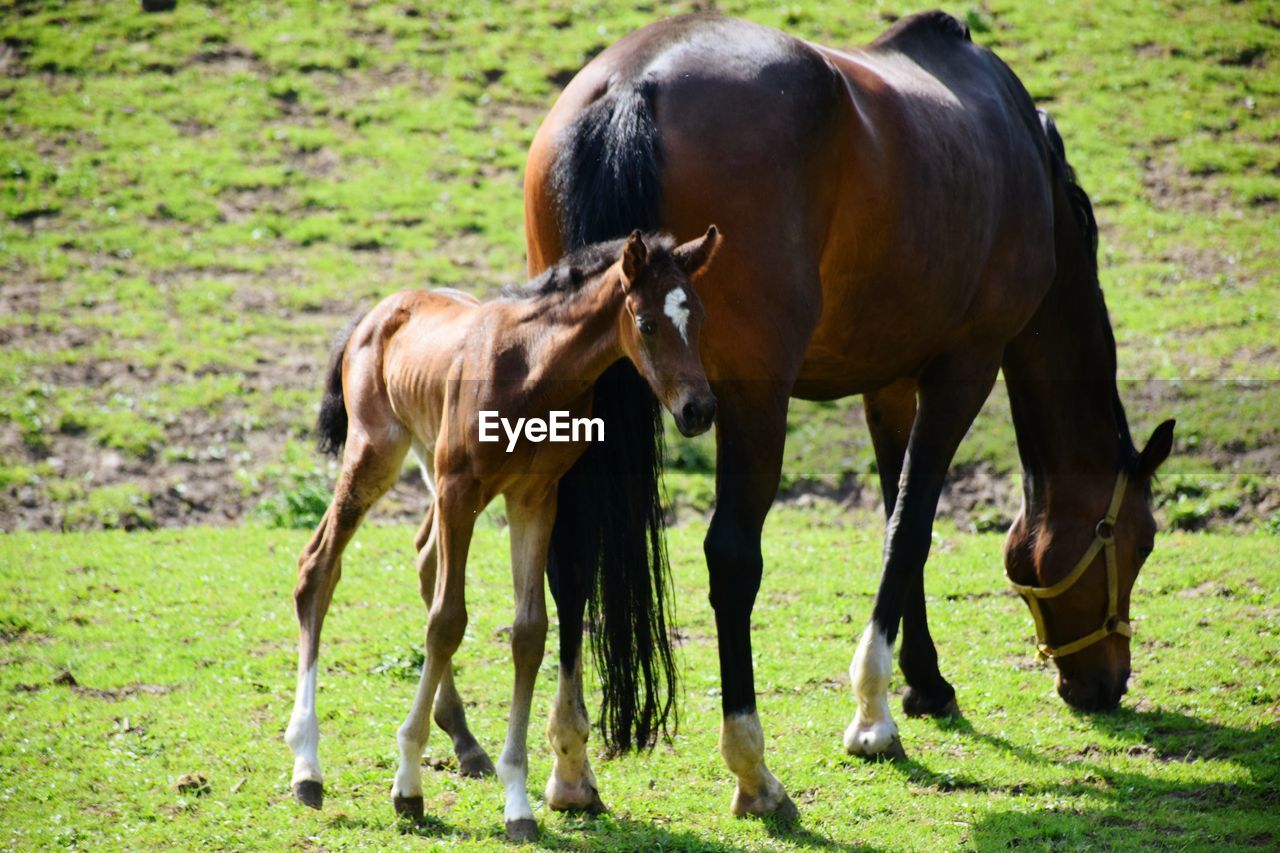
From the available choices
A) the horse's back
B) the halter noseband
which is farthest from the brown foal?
the halter noseband

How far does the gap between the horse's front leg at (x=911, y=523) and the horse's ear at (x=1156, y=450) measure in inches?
36.0

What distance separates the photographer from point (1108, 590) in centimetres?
636

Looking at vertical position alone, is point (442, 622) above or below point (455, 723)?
above

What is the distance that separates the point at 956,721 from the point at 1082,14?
13.3 meters

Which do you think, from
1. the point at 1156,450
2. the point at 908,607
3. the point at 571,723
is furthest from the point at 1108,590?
the point at 571,723

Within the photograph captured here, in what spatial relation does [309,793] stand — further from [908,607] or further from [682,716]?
[908,607]

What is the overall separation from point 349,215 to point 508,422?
31.3 feet

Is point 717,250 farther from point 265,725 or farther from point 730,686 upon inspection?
point 265,725

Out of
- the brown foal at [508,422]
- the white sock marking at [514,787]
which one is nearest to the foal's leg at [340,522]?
the brown foal at [508,422]

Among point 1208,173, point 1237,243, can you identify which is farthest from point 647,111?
point 1208,173

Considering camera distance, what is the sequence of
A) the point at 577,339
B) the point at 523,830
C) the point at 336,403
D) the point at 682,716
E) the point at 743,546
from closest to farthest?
the point at 577,339
the point at 523,830
the point at 743,546
the point at 682,716
the point at 336,403

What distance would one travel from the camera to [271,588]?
778 centimetres

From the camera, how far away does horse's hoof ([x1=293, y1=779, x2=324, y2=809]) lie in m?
5.07

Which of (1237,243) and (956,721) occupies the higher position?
(1237,243)
